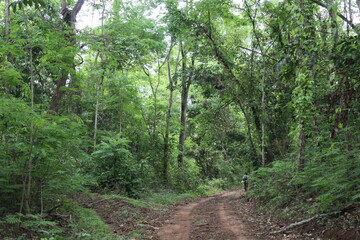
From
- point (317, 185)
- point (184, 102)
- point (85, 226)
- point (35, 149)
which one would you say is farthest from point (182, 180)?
point (35, 149)

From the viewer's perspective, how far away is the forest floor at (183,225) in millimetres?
7388

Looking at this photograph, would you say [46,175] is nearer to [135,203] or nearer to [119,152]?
[135,203]

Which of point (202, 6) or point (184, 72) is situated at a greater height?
point (202, 6)

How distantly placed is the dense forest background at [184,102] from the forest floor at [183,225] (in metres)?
0.90

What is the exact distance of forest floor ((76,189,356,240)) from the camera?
7388 millimetres

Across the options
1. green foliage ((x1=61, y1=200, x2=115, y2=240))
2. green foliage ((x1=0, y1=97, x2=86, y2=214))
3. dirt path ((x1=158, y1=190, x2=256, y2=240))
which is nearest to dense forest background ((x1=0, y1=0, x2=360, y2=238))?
green foliage ((x1=0, y1=97, x2=86, y2=214))

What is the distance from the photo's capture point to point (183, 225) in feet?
30.7

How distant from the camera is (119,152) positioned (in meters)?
13.8

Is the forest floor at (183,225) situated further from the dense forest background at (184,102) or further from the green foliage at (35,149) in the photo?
the green foliage at (35,149)

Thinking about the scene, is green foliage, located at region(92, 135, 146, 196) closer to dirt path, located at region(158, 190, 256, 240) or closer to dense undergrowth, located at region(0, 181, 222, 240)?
dense undergrowth, located at region(0, 181, 222, 240)

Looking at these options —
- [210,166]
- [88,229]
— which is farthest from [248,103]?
[210,166]

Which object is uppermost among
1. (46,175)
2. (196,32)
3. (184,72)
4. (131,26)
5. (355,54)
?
(131,26)

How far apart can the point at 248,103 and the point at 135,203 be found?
25.5ft

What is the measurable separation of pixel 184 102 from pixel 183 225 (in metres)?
14.5
